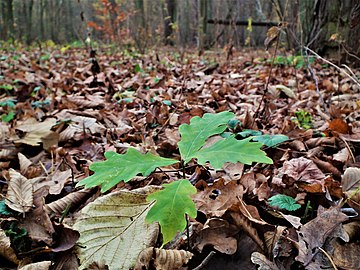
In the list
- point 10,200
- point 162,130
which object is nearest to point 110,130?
Answer: point 162,130

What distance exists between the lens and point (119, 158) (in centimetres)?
86

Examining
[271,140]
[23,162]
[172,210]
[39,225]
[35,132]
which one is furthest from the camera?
[35,132]

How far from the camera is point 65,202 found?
1.17m

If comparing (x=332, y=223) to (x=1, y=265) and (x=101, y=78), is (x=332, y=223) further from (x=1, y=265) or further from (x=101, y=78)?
(x=101, y=78)

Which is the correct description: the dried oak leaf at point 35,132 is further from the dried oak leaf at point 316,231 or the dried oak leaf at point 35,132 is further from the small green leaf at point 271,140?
the dried oak leaf at point 316,231

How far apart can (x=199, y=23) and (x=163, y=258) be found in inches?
247

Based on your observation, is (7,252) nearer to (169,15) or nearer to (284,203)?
(284,203)

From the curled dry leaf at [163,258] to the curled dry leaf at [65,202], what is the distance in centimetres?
43

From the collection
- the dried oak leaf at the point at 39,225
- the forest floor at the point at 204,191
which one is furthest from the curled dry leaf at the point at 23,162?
the dried oak leaf at the point at 39,225

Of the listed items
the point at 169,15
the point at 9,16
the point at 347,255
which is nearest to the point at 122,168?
the point at 347,255

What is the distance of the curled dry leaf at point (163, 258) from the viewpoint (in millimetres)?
829

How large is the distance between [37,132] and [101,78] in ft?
6.22

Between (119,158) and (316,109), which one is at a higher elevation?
(119,158)

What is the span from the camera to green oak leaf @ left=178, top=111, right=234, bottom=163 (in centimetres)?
90
